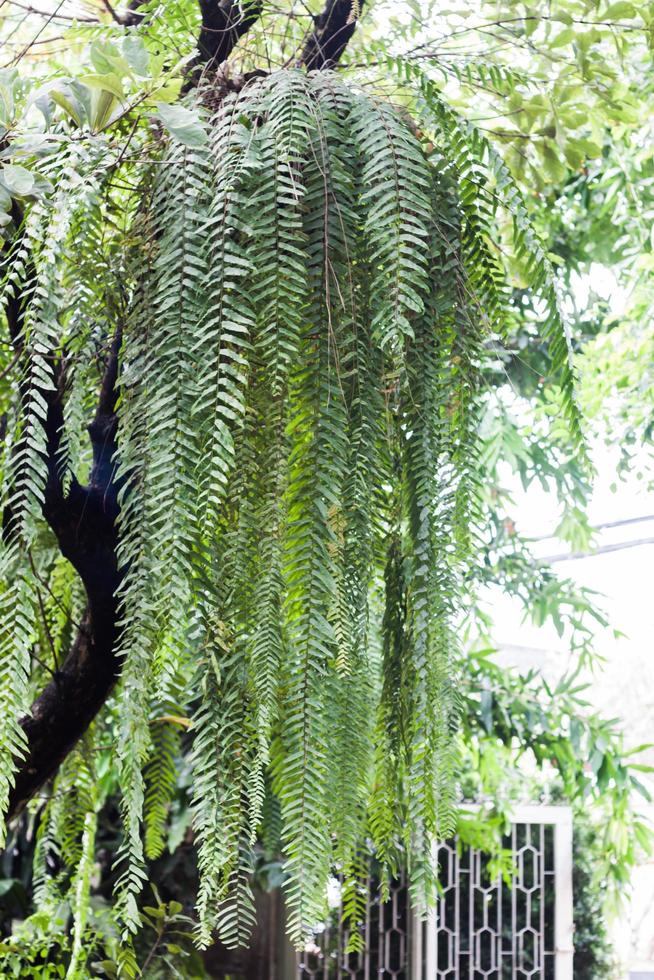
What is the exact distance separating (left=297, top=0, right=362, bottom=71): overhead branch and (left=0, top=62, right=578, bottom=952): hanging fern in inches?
11.8

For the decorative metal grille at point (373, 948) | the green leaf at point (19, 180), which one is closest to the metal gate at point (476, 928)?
the decorative metal grille at point (373, 948)

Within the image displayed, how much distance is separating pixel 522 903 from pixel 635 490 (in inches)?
57.4

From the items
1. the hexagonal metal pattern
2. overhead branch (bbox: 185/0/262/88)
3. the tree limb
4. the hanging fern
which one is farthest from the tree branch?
the hexagonal metal pattern

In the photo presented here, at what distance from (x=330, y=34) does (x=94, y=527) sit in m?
0.62

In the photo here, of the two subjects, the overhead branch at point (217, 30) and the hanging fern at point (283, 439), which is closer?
the hanging fern at point (283, 439)

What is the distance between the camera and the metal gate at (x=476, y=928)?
9.68 ft

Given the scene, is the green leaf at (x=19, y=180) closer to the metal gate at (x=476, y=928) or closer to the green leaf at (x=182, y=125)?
Result: the green leaf at (x=182, y=125)

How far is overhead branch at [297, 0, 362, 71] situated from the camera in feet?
3.58

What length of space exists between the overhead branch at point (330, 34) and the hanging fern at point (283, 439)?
0.99ft

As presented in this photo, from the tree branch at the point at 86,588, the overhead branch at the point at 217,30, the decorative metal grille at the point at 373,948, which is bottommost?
the decorative metal grille at the point at 373,948

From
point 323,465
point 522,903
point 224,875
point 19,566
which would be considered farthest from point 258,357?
point 522,903

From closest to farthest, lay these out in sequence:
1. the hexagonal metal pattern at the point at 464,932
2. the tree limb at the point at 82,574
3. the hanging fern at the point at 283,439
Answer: the hanging fern at the point at 283,439 → the tree limb at the point at 82,574 → the hexagonal metal pattern at the point at 464,932

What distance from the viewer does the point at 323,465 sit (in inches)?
28.1

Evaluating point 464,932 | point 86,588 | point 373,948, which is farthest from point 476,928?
point 86,588
